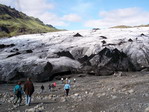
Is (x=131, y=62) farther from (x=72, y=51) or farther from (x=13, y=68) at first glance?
(x=13, y=68)

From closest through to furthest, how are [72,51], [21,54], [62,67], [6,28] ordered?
[62,67]
[21,54]
[72,51]
[6,28]

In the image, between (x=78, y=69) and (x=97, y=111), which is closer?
(x=97, y=111)

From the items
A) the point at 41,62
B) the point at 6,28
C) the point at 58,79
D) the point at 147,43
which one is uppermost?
the point at 6,28

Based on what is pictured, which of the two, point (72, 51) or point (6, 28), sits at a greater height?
point (6, 28)

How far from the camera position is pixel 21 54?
56750 mm

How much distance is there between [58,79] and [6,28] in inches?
5545

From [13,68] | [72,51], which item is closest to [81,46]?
[72,51]

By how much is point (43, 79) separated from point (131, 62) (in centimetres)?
2150

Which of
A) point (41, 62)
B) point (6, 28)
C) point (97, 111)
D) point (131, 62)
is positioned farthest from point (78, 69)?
point (6, 28)

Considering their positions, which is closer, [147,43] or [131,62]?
[131,62]

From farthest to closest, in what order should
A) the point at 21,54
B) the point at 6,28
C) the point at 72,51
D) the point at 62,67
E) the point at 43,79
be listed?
the point at 6,28, the point at 72,51, the point at 21,54, the point at 62,67, the point at 43,79

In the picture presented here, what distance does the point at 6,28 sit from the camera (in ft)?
590

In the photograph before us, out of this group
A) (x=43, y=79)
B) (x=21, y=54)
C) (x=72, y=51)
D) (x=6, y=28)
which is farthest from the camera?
(x=6, y=28)

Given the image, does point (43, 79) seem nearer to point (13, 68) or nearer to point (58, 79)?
point (58, 79)
